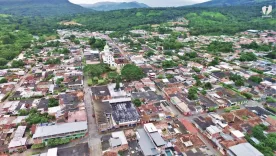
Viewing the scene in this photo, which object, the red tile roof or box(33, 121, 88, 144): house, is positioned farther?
the red tile roof

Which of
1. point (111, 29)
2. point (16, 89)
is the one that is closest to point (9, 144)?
point (16, 89)

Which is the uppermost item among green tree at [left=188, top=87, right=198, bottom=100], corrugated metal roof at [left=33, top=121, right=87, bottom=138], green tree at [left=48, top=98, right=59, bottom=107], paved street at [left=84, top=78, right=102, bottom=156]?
green tree at [left=188, top=87, right=198, bottom=100]

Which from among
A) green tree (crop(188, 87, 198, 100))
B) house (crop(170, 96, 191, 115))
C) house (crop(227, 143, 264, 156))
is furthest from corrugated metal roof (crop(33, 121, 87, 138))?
green tree (crop(188, 87, 198, 100))

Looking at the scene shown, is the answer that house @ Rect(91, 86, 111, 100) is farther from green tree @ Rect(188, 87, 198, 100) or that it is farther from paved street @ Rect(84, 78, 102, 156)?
green tree @ Rect(188, 87, 198, 100)

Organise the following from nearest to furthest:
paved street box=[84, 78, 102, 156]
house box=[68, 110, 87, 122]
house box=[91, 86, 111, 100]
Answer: paved street box=[84, 78, 102, 156] → house box=[68, 110, 87, 122] → house box=[91, 86, 111, 100]

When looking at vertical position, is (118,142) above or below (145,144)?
above

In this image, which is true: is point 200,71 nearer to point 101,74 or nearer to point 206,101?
point 206,101

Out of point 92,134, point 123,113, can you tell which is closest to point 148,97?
point 123,113

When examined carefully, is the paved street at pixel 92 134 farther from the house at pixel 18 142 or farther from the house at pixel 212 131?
the house at pixel 212 131

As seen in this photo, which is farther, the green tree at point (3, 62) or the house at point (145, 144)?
the green tree at point (3, 62)

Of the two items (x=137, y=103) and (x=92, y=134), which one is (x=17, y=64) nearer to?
(x=92, y=134)

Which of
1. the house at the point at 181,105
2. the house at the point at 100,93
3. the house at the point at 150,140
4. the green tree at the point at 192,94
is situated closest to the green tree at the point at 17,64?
the house at the point at 100,93
